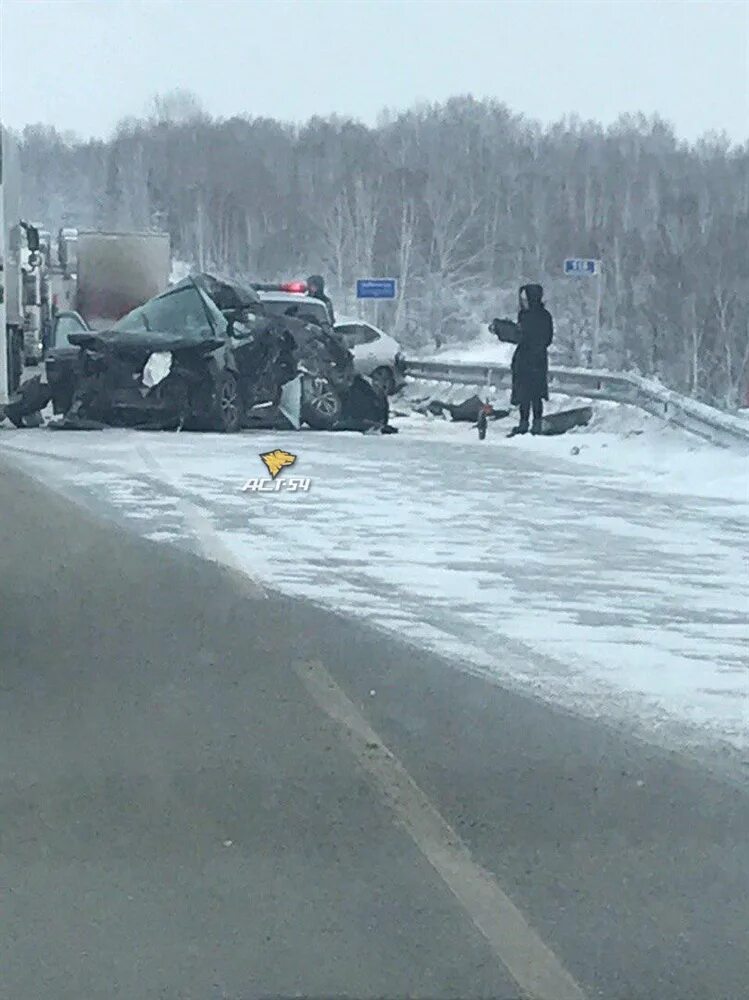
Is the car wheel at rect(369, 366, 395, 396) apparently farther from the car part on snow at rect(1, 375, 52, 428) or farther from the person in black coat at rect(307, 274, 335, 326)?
the car part on snow at rect(1, 375, 52, 428)

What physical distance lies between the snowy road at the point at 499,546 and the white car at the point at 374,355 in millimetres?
11659

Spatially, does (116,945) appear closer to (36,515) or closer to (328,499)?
(36,515)

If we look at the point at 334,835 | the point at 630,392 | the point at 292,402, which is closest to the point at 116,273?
the point at 292,402

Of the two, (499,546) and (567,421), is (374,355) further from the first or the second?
(499,546)

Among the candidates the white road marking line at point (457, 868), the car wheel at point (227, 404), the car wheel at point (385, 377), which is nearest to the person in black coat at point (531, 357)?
the car wheel at point (227, 404)

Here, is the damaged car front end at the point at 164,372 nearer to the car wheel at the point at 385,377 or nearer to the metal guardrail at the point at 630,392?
the metal guardrail at the point at 630,392

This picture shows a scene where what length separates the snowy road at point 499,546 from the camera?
25.9ft

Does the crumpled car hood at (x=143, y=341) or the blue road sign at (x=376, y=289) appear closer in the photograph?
the crumpled car hood at (x=143, y=341)

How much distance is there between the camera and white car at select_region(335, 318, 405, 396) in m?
31.2

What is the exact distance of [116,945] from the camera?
4.47m

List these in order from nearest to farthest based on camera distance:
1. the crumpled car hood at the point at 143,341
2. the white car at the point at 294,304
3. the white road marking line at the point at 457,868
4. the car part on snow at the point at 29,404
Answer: the white road marking line at the point at 457,868, the crumpled car hood at the point at 143,341, the car part on snow at the point at 29,404, the white car at the point at 294,304

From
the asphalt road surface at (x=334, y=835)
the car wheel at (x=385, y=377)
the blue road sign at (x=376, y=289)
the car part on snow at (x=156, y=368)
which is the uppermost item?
the blue road sign at (x=376, y=289)

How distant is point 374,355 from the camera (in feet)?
103

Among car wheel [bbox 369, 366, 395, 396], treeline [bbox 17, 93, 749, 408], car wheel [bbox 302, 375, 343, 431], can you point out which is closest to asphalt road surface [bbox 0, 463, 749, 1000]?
car wheel [bbox 302, 375, 343, 431]
